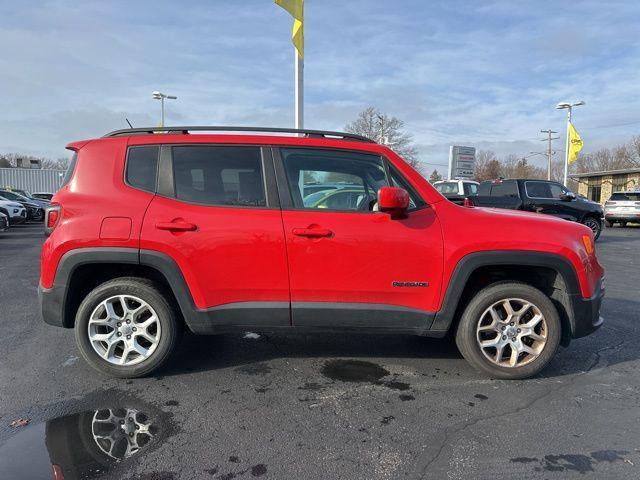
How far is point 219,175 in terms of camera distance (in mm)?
3584

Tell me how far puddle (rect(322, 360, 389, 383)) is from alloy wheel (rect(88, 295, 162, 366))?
1.44m

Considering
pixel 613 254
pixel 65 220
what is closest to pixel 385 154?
pixel 65 220

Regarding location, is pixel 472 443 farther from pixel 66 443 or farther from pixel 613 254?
pixel 613 254

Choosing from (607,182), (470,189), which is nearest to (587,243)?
(470,189)

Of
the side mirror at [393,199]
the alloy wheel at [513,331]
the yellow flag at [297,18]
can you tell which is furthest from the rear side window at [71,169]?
the yellow flag at [297,18]

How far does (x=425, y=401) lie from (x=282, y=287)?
136cm

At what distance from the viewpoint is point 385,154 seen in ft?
12.1

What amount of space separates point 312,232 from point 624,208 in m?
22.9

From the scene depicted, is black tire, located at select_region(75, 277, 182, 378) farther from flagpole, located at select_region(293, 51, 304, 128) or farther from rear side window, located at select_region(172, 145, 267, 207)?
flagpole, located at select_region(293, 51, 304, 128)

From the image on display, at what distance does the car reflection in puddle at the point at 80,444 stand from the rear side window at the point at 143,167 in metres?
1.68

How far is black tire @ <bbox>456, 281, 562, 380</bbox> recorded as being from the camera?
3.60 meters

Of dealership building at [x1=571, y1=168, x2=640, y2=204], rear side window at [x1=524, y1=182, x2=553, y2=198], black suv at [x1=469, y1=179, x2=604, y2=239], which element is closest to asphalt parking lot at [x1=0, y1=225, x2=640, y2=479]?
black suv at [x1=469, y1=179, x2=604, y2=239]

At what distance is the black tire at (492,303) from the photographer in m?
3.60

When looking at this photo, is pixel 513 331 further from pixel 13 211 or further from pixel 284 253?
pixel 13 211
